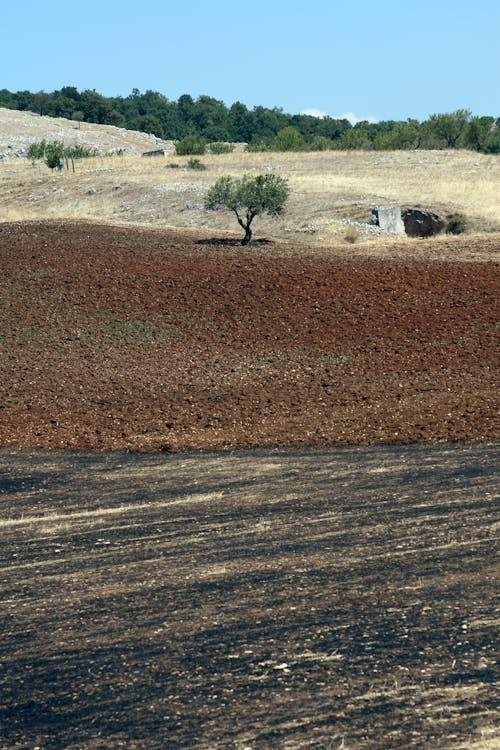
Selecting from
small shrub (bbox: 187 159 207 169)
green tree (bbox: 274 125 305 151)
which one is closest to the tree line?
green tree (bbox: 274 125 305 151)

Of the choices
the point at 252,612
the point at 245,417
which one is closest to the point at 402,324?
the point at 245,417

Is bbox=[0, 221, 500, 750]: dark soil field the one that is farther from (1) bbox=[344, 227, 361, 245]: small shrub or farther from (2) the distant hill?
(2) the distant hill

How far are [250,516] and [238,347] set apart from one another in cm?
1122

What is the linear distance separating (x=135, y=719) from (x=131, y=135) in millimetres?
112815

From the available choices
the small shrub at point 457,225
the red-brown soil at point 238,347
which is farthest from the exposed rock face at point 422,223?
the red-brown soil at point 238,347

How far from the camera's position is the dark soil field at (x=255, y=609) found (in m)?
6.82

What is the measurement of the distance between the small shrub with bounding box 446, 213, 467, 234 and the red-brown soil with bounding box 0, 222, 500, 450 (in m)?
10.2

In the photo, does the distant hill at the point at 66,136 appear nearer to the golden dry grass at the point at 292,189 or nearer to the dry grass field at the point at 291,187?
the dry grass field at the point at 291,187

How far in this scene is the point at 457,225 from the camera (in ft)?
135

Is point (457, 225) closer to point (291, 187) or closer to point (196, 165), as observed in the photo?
point (291, 187)

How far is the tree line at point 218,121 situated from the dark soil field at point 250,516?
68.1m

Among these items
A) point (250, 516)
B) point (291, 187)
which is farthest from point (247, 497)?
point (291, 187)

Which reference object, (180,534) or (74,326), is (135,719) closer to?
(180,534)

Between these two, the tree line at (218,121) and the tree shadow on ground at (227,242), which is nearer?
the tree shadow on ground at (227,242)
